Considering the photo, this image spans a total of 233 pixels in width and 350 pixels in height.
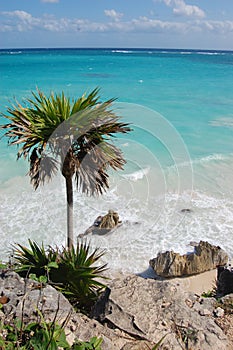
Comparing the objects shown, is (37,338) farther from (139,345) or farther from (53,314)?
(139,345)

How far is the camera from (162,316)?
195 inches

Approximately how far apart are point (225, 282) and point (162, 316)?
91.5 inches

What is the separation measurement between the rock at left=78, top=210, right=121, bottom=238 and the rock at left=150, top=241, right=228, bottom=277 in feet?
8.45

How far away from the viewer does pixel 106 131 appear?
6.87 metres

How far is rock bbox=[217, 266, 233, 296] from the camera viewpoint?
6.71 metres

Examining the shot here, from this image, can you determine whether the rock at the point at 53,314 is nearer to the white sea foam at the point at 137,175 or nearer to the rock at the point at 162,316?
the rock at the point at 162,316

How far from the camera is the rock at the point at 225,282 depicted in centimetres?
671

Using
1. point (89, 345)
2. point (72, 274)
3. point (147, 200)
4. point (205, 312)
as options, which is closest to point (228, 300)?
point (205, 312)

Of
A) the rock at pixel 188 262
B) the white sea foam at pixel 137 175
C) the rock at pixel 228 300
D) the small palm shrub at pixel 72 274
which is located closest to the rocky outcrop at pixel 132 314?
the rock at pixel 228 300

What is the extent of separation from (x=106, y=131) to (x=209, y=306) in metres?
3.42

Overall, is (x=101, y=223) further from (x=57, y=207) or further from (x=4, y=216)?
(x=4, y=216)

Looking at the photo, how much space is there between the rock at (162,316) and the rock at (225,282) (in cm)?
134

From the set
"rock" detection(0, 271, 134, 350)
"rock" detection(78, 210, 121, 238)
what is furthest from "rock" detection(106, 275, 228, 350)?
"rock" detection(78, 210, 121, 238)

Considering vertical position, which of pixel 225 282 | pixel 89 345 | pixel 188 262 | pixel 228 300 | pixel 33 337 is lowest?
pixel 188 262
